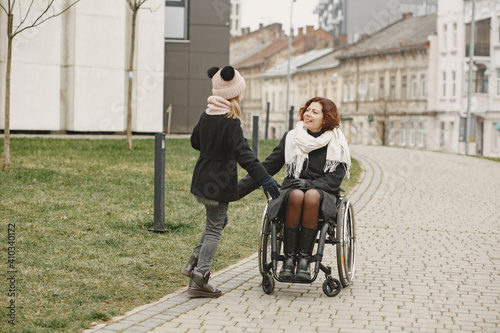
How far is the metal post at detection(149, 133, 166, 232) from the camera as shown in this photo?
32.9 feet

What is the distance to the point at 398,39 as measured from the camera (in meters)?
67.2

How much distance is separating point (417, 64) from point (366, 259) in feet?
188

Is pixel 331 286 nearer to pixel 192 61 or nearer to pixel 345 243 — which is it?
pixel 345 243

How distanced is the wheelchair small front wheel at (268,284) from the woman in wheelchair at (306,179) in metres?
0.09

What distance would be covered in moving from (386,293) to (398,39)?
61640mm

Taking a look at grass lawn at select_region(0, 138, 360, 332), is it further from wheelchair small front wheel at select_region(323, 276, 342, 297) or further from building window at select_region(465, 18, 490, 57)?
building window at select_region(465, 18, 490, 57)

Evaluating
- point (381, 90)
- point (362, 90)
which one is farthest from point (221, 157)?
point (362, 90)

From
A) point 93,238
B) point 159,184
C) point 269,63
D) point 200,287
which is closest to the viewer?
point 200,287

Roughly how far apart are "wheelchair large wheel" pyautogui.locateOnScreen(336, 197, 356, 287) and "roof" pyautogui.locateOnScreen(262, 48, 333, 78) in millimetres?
74370

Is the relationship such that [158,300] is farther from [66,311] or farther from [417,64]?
[417,64]

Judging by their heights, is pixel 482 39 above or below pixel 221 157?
above

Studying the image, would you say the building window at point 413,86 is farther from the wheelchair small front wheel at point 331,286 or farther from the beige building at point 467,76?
the wheelchair small front wheel at point 331,286

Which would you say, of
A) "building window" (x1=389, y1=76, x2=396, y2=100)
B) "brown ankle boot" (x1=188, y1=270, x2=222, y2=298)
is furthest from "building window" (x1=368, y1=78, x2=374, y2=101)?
"brown ankle boot" (x1=188, y1=270, x2=222, y2=298)

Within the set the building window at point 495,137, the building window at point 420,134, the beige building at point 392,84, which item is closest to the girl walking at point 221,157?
the building window at point 495,137
